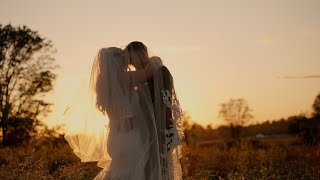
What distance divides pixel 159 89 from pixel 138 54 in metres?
0.48

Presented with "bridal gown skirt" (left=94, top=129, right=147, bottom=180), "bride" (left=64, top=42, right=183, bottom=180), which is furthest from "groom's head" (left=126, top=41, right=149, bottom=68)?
"bridal gown skirt" (left=94, top=129, right=147, bottom=180)

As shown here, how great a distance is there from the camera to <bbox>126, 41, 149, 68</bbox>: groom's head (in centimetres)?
637

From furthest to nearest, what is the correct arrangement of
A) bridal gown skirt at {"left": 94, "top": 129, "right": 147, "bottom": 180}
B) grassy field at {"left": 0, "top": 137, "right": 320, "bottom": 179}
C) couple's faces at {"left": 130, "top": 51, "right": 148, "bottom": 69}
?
1. grassy field at {"left": 0, "top": 137, "right": 320, "bottom": 179}
2. couple's faces at {"left": 130, "top": 51, "right": 148, "bottom": 69}
3. bridal gown skirt at {"left": 94, "top": 129, "right": 147, "bottom": 180}

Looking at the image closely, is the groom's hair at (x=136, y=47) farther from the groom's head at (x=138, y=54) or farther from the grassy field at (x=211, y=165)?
the grassy field at (x=211, y=165)

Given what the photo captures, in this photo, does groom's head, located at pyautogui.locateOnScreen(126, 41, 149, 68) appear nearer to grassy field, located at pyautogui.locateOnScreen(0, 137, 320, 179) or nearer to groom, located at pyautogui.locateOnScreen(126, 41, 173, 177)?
groom, located at pyautogui.locateOnScreen(126, 41, 173, 177)

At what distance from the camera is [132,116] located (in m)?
6.23

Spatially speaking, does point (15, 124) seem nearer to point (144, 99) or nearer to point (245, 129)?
point (144, 99)

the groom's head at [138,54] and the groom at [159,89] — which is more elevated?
the groom's head at [138,54]

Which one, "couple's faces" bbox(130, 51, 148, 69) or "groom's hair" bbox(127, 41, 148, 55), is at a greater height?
"groom's hair" bbox(127, 41, 148, 55)

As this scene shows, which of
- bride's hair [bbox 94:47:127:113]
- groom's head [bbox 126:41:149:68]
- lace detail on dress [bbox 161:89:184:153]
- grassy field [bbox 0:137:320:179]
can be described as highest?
groom's head [bbox 126:41:149:68]

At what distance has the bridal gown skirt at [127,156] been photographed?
6.16 meters

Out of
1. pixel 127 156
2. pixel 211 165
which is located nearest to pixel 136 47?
pixel 127 156

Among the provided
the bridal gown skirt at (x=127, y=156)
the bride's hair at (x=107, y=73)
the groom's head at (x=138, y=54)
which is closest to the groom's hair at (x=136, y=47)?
the groom's head at (x=138, y=54)

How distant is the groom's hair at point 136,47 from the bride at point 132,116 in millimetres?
12
